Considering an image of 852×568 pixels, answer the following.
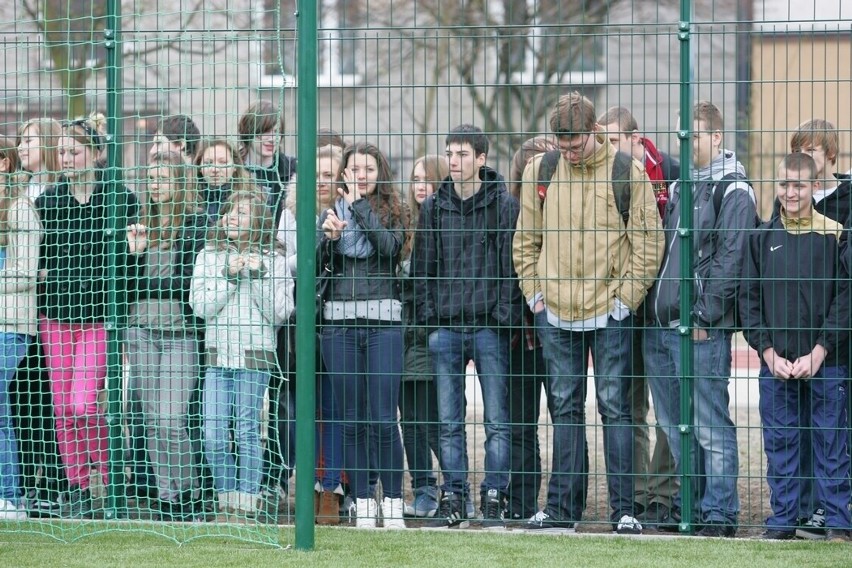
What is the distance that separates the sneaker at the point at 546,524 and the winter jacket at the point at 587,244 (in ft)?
3.00

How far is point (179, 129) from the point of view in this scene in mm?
5801

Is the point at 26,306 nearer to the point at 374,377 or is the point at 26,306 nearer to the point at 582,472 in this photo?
the point at 374,377

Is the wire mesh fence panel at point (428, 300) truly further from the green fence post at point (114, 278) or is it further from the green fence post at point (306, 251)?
the green fence post at point (306, 251)

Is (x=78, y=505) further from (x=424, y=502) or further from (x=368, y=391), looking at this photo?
(x=424, y=502)

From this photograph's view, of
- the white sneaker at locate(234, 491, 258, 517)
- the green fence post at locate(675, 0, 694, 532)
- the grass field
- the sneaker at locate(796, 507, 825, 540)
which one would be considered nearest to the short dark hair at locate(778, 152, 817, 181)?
the green fence post at locate(675, 0, 694, 532)

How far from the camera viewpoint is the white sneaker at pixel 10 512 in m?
5.82

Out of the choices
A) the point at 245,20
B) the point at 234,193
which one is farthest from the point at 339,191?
the point at 245,20

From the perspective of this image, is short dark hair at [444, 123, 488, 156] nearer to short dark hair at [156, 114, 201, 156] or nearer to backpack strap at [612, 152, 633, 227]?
backpack strap at [612, 152, 633, 227]

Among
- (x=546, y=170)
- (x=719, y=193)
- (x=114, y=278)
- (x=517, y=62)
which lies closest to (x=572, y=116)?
(x=546, y=170)

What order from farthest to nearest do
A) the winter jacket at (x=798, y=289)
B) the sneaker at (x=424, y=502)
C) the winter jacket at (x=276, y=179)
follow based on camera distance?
the sneaker at (x=424, y=502) < the winter jacket at (x=276, y=179) < the winter jacket at (x=798, y=289)

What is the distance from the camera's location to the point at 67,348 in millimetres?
6117

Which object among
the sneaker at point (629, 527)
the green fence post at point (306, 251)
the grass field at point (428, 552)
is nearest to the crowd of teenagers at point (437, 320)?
the sneaker at point (629, 527)

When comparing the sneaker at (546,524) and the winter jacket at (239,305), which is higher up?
the winter jacket at (239,305)

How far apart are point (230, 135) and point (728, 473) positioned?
106 inches
